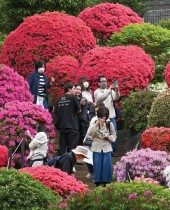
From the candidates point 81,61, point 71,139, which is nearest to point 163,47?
point 81,61

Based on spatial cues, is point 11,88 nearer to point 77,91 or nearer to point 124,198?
point 77,91

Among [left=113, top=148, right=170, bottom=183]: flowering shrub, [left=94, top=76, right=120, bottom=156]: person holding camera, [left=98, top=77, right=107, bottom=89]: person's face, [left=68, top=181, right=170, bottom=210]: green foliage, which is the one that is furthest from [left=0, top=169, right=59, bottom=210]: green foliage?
[left=98, top=77, right=107, bottom=89]: person's face

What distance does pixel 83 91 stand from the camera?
21016 mm

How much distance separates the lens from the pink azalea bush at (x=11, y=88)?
69.5ft

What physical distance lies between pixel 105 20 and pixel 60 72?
541cm

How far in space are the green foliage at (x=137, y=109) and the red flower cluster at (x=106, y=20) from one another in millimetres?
7176

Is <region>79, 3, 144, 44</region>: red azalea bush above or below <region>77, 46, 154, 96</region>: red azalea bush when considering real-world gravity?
above

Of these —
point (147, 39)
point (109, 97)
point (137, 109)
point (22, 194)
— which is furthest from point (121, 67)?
point (22, 194)

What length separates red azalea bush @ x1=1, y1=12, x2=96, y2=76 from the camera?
25266mm

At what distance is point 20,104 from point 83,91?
1.63 m

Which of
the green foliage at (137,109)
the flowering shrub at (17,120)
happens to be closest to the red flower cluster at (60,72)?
the green foliage at (137,109)

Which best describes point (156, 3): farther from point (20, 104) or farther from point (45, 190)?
point (45, 190)

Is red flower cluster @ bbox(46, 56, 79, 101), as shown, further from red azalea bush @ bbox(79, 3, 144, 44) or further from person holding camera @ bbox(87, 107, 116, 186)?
person holding camera @ bbox(87, 107, 116, 186)

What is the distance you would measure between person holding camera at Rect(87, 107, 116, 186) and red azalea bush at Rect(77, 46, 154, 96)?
533 centimetres
